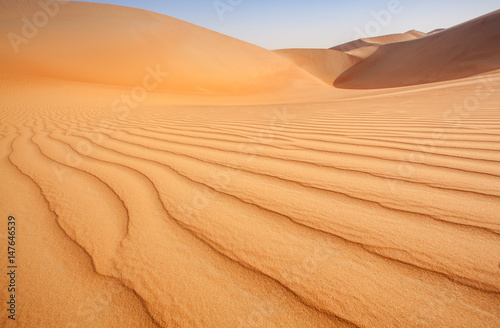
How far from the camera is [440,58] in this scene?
20766mm

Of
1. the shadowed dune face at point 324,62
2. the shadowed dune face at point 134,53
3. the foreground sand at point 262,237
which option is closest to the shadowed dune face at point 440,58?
the shadowed dune face at point 324,62

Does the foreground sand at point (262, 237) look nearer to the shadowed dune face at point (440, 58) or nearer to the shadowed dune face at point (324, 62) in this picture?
the shadowed dune face at point (440, 58)

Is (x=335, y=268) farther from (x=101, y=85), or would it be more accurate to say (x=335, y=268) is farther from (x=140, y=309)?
(x=101, y=85)

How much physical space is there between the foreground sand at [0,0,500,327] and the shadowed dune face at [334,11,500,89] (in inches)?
767

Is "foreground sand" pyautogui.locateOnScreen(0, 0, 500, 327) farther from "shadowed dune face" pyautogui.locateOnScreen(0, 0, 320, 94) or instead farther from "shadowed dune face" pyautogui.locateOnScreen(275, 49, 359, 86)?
"shadowed dune face" pyautogui.locateOnScreen(275, 49, 359, 86)

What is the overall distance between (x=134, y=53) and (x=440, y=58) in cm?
2182

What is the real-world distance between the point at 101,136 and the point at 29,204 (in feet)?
5.54

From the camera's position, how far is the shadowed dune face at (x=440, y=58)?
693 inches

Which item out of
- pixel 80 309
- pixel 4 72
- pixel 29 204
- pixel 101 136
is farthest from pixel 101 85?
pixel 80 309

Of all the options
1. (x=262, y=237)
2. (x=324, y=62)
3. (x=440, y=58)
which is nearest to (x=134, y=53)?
(x=262, y=237)

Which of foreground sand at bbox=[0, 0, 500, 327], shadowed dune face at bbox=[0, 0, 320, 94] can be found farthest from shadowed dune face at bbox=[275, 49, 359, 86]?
foreground sand at bbox=[0, 0, 500, 327]

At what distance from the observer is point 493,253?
0.80 meters

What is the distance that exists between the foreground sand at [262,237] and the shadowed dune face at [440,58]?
19.5 metres

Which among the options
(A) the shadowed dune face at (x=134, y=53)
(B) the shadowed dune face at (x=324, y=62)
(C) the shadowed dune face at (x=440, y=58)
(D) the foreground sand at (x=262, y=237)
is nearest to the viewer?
(D) the foreground sand at (x=262, y=237)
